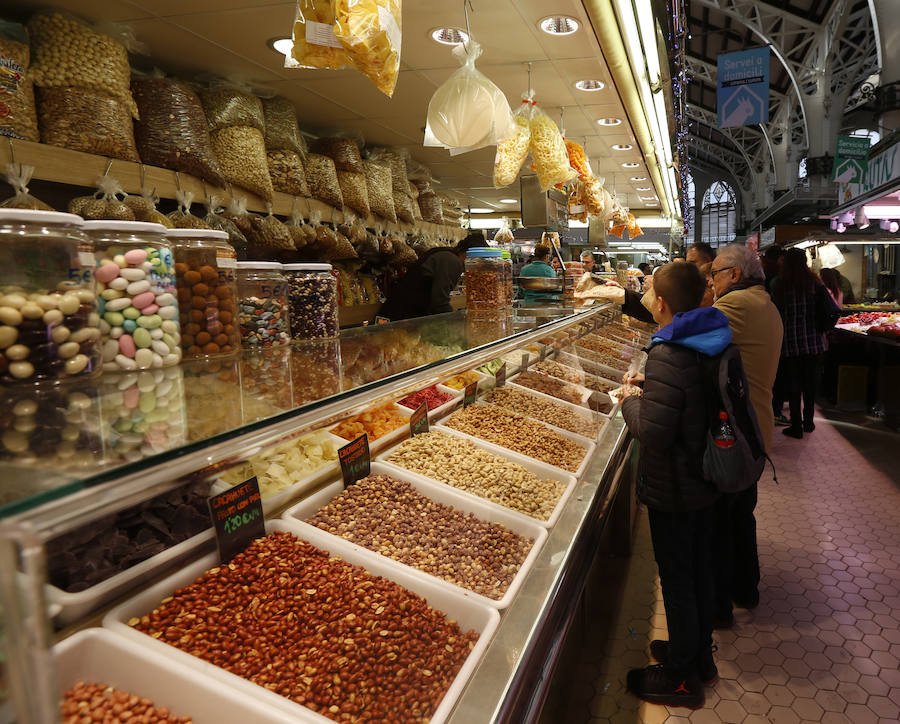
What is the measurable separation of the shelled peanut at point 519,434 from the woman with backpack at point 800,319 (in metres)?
3.84

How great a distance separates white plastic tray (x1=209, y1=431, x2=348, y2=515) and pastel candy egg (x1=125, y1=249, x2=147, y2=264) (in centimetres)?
51

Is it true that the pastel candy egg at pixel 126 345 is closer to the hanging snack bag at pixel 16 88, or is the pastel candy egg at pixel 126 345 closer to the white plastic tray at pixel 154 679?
the white plastic tray at pixel 154 679

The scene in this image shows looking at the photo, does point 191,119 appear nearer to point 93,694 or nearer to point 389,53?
point 389,53

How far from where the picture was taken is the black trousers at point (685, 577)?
6.70 feet

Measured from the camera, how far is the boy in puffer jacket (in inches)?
73.4

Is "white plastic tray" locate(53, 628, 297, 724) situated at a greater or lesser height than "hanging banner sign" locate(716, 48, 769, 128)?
lesser

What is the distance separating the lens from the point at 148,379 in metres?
1.01

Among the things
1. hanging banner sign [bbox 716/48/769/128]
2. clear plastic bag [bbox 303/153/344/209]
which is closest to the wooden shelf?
clear plastic bag [bbox 303/153/344/209]

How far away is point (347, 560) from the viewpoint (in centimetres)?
136

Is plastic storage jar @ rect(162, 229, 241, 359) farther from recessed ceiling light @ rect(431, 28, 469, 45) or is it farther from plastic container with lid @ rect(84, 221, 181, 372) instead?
recessed ceiling light @ rect(431, 28, 469, 45)

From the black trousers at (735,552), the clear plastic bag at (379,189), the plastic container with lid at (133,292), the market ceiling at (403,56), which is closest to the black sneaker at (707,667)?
the black trousers at (735,552)

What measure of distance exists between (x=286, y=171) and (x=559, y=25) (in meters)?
1.62

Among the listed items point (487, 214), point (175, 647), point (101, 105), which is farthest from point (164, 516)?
point (487, 214)

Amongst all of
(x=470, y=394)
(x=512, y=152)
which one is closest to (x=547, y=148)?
(x=512, y=152)
